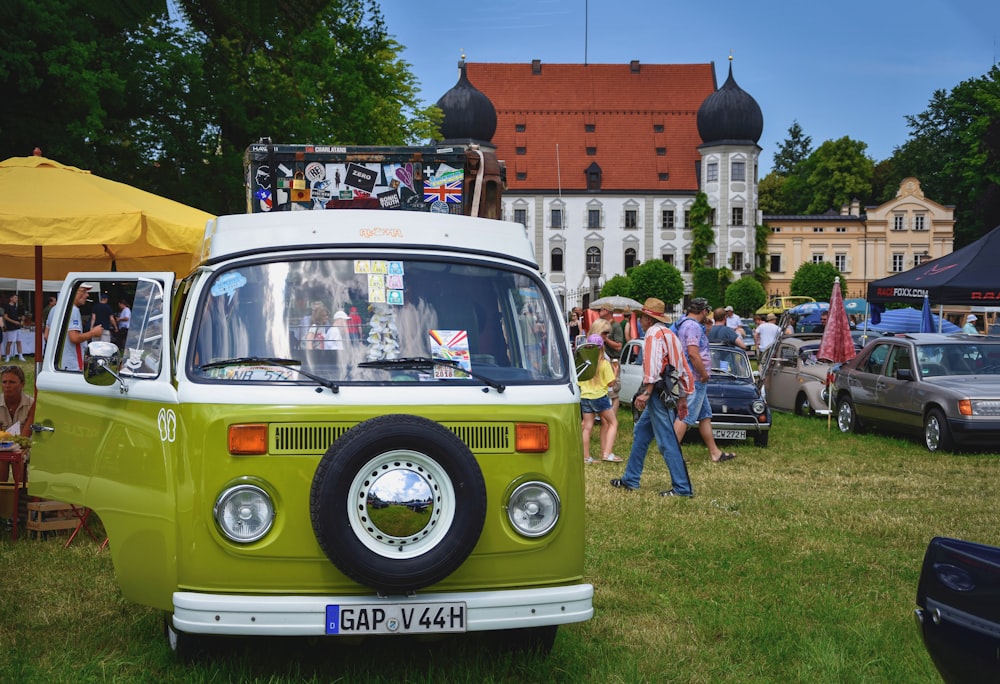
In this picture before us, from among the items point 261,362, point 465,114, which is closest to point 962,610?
point 261,362

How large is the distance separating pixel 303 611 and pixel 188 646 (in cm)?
102

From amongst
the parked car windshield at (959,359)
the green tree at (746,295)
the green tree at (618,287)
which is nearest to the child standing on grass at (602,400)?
the parked car windshield at (959,359)

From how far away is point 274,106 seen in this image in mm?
30438

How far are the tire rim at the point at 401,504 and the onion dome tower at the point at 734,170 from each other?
91.7m

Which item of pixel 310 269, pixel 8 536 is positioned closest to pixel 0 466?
pixel 8 536

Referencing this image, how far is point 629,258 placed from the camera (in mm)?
99125

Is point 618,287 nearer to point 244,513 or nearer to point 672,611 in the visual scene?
point 672,611

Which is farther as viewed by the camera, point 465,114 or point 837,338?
point 465,114

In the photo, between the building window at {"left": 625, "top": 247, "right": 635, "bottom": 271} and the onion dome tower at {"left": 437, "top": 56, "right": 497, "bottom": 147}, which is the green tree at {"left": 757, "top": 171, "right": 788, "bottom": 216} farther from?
the onion dome tower at {"left": 437, "top": 56, "right": 497, "bottom": 147}

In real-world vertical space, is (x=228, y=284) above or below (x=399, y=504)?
above

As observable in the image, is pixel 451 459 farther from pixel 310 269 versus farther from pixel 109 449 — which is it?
pixel 109 449

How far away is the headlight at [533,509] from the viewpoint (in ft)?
17.7

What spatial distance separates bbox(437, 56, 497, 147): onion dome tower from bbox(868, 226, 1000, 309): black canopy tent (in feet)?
Result: 236

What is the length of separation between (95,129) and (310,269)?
69.2 feet
